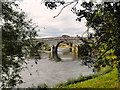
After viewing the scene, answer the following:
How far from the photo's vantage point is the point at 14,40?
4.18 meters

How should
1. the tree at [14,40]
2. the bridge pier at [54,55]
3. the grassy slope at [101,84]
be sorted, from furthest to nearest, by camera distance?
the bridge pier at [54,55] < the grassy slope at [101,84] < the tree at [14,40]

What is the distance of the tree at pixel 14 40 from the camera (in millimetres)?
4038

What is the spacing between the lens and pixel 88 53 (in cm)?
323

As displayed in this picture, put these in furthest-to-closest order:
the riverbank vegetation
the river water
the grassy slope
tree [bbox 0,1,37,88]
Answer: the river water
the riverbank vegetation
the grassy slope
tree [bbox 0,1,37,88]

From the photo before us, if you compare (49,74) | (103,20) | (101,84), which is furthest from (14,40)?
(49,74)

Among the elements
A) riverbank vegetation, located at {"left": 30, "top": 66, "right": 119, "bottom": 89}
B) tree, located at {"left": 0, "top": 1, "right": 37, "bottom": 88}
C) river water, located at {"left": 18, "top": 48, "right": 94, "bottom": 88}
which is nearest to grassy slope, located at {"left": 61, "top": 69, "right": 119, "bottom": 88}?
riverbank vegetation, located at {"left": 30, "top": 66, "right": 119, "bottom": 89}

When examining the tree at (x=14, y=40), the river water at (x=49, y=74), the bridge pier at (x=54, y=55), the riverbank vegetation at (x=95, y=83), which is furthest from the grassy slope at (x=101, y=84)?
the bridge pier at (x=54, y=55)

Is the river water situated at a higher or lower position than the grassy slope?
lower

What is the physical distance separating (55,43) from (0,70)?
48.0 m

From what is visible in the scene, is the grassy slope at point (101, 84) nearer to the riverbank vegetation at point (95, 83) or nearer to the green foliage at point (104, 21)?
the riverbank vegetation at point (95, 83)

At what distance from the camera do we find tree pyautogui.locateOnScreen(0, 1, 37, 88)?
13.2 feet

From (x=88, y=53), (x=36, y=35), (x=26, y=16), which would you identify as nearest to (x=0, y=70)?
(x=36, y=35)

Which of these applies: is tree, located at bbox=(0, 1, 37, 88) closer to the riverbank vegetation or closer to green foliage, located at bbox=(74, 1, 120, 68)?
green foliage, located at bbox=(74, 1, 120, 68)

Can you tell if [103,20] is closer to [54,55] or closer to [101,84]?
[101,84]
